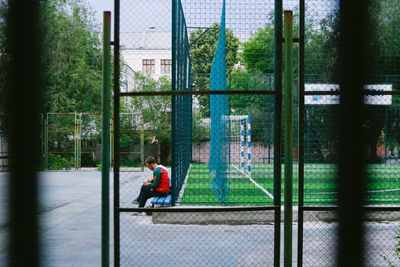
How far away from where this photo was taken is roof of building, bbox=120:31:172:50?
13.8 ft

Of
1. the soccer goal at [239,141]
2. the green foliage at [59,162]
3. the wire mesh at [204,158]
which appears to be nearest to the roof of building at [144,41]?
the wire mesh at [204,158]

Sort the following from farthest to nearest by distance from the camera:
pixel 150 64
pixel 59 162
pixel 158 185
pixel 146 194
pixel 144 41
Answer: pixel 59 162, pixel 150 64, pixel 146 194, pixel 158 185, pixel 144 41

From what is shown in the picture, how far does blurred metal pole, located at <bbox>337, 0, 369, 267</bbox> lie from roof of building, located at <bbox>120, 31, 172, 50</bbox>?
300cm

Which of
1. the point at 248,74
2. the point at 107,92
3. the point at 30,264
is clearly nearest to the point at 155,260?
the point at 107,92

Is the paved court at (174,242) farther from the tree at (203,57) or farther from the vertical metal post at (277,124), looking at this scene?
the tree at (203,57)

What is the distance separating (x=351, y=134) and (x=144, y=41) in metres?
4.38

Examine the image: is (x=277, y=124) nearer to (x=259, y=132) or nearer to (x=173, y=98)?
(x=173, y=98)

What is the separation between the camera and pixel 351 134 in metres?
0.98

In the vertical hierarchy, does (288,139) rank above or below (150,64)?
below

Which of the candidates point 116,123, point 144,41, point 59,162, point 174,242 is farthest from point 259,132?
point 59,162

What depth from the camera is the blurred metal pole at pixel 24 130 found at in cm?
91

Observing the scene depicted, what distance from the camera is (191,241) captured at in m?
6.80

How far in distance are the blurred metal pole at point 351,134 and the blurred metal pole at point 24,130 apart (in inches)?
21.2

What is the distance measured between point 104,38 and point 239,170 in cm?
907
